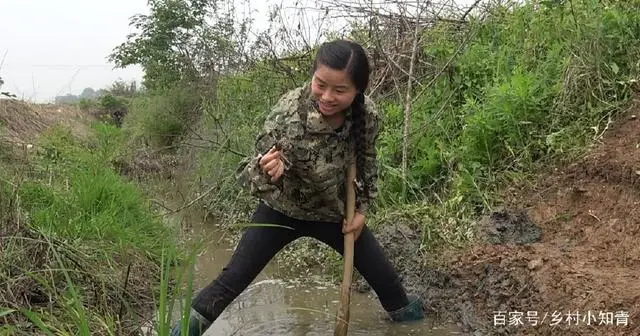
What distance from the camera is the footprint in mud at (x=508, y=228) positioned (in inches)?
141

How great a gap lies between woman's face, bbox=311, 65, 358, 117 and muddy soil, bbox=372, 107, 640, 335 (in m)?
1.30

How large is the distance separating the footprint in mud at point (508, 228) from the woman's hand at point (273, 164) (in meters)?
1.58

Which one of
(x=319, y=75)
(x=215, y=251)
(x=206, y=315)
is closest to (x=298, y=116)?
(x=319, y=75)

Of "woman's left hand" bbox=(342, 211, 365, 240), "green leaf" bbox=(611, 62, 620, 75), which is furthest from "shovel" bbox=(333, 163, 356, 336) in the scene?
"green leaf" bbox=(611, 62, 620, 75)

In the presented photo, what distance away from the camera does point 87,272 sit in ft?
10.1

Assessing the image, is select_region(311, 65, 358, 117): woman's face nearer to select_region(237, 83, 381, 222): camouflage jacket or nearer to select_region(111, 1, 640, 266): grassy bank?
select_region(237, 83, 381, 222): camouflage jacket

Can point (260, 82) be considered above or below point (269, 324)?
above

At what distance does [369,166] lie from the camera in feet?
9.59

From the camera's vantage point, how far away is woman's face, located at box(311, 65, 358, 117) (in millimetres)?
2506

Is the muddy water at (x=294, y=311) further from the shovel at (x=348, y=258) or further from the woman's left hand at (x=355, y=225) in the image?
the woman's left hand at (x=355, y=225)

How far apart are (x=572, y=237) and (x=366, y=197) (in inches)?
50.3

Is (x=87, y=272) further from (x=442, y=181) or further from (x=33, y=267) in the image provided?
(x=442, y=181)
